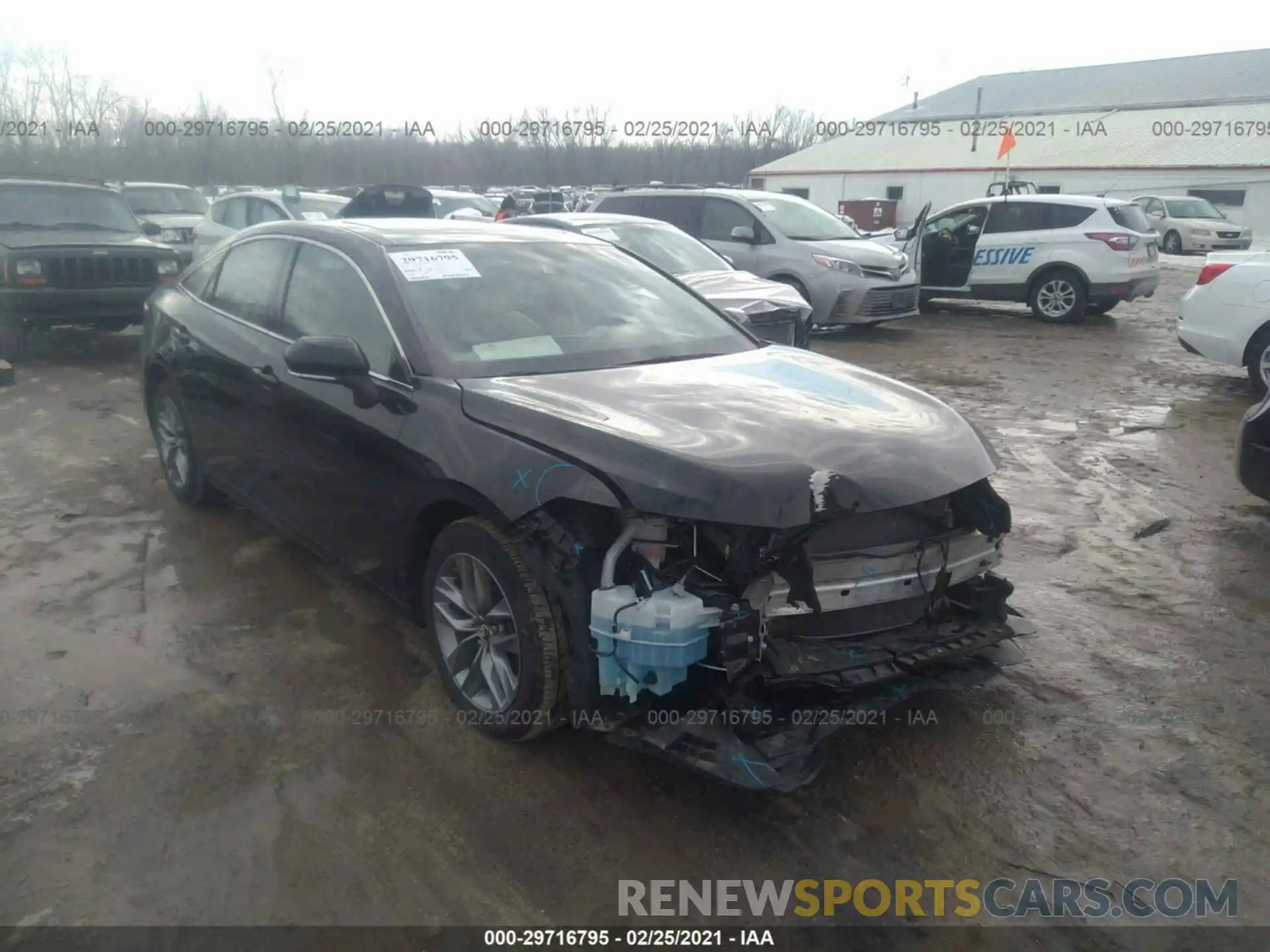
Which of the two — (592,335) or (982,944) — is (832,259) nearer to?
(592,335)

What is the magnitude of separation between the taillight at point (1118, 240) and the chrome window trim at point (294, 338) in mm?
11341

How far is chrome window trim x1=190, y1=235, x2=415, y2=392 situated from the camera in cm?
349

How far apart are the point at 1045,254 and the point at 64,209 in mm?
12337

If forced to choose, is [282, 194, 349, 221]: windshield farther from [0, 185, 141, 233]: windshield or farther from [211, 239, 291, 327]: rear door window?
[211, 239, 291, 327]: rear door window

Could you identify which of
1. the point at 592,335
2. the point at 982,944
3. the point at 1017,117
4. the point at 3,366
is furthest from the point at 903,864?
the point at 1017,117

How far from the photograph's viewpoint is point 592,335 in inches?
153

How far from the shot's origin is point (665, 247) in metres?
9.30

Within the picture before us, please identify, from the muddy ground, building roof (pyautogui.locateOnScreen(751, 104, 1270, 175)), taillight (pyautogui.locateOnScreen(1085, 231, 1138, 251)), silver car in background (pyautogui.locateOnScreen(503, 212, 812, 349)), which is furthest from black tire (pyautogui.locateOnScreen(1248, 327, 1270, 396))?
building roof (pyautogui.locateOnScreen(751, 104, 1270, 175))

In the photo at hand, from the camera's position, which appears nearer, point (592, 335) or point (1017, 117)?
point (592, 335)

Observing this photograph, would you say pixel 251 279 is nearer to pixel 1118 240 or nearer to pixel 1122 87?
pixel 1118 240

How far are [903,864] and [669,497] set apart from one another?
1257 millimetres

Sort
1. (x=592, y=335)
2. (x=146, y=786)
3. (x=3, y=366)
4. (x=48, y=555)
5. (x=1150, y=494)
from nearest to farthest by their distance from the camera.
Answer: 1. (x=146, y=786)
2. (x=592, y=335)
3. (x=48, y=555)
4. (x=1150, y=494)
5. (x=3, y=366)

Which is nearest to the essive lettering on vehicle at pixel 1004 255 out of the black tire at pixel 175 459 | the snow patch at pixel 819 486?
the black tire at pixel 175 459

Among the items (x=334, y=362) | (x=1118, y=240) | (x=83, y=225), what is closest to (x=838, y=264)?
(x=1118, y=240)
